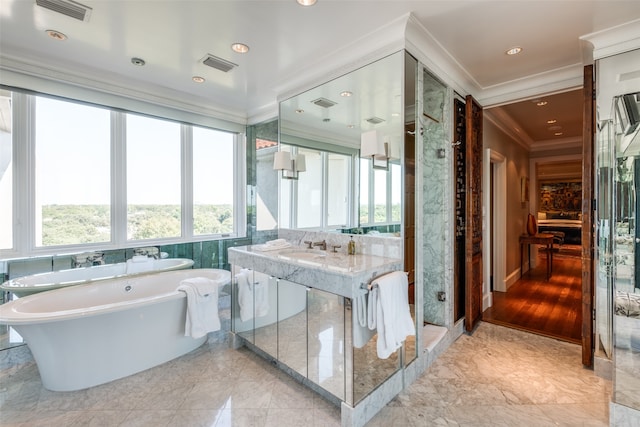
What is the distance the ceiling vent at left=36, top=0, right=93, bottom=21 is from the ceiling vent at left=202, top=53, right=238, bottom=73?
0.88 metres

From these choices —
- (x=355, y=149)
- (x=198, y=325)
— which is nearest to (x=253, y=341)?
(x=198, y=325)

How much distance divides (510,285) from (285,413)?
445 cm

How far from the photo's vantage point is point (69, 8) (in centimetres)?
209

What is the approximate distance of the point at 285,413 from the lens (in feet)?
6.66

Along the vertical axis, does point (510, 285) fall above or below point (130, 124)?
below

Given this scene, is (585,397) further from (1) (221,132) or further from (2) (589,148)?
(1) (221,132)

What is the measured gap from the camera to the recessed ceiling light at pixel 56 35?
7.77 ft

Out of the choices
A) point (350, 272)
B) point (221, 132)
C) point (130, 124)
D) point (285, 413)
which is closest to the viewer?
point (350, 272)

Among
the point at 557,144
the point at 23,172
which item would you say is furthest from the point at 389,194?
the point at 557,144

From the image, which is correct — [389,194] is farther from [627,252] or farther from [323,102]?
[627,252]

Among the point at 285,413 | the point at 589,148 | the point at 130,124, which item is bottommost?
the point at 285,413

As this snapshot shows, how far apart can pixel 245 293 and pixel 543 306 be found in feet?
12.7

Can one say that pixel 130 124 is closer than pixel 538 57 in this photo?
No

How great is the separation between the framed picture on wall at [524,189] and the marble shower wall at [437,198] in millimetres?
3778
